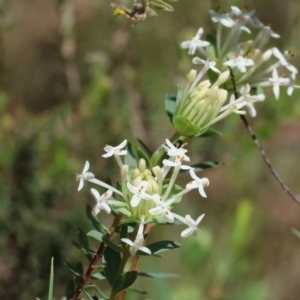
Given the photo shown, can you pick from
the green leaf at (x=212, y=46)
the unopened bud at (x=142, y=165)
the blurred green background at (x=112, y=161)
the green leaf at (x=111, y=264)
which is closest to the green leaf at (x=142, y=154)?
the unopened bud at (x=142, y=165)

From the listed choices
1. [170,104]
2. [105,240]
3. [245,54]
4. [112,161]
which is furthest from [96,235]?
[112,161]

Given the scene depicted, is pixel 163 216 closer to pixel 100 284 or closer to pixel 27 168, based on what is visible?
pixel 27 168

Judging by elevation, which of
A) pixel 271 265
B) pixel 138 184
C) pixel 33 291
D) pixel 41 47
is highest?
pixel 138 184

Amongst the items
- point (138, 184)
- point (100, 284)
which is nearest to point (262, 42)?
point (138, 184)

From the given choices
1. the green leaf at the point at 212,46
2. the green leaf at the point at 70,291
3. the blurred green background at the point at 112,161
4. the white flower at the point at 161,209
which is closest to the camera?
the white flower at the point at 161,209

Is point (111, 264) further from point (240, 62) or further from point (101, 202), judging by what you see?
point (240, 62)

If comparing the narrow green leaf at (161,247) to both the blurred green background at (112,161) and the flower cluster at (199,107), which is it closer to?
the flower cluster at (199,107)
